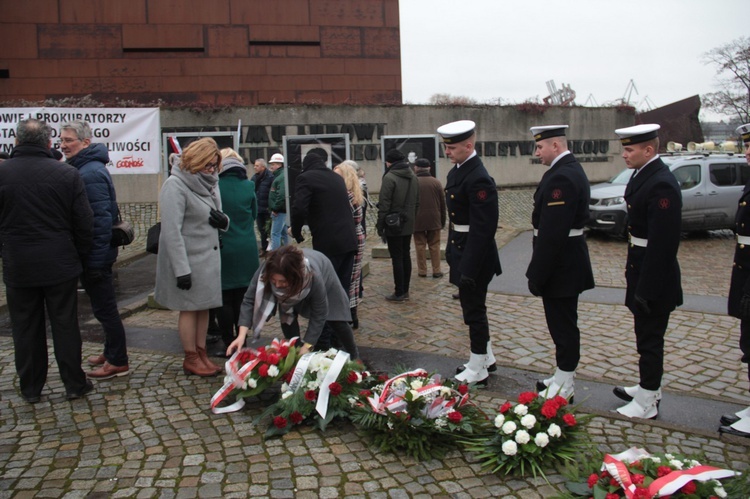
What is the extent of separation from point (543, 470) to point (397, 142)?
10409 mm

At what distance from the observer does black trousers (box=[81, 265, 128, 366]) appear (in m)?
4.89

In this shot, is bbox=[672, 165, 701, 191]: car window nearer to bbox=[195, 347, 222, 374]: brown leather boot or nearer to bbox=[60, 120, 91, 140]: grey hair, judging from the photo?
bbox=[195, 347, 222, 374]: brown leather boot

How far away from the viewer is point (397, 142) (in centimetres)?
1337

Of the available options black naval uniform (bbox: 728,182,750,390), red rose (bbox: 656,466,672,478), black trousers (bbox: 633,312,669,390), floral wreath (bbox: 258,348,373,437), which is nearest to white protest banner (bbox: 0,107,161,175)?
floral wreath (bbox: 258,348,373,437)

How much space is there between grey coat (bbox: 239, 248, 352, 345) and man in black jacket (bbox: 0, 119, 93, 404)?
1313 millimetres

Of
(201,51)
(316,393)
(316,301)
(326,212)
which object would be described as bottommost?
(316,393)

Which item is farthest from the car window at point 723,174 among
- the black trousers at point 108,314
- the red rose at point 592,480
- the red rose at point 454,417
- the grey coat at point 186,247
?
the black trousers at point 108,314

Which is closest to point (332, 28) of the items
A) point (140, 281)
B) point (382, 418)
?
point (140, 281)

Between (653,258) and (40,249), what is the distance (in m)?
4.05

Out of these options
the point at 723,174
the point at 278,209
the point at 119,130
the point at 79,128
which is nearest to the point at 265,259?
the point at 79,128

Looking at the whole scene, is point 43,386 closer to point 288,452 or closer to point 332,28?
point 288,452

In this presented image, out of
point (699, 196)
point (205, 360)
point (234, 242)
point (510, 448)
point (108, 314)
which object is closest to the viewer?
point (510, 448)

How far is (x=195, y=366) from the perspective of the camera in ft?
16.6

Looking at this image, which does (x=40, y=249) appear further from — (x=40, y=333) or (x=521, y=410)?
(x=521, y=410)
